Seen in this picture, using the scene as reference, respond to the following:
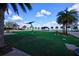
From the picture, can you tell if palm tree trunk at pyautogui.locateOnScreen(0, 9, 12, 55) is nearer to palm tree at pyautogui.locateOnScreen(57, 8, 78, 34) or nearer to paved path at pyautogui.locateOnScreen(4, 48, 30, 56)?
paved path at pyautogui.locateOnScreen(4, 48, 30, 56)

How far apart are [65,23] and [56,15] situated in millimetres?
200

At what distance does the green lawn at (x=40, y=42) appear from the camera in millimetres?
3125

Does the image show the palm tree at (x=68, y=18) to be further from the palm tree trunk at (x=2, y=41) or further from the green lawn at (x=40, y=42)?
the palm tree trunk at (x=2, y=41)

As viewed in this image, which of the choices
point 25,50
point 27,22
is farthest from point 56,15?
point 25,50

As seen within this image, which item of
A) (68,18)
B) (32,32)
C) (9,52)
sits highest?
(68,18)

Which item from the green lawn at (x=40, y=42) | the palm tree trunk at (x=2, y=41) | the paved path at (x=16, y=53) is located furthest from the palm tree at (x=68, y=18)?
the palm tree trunk at (x=2, y=41)

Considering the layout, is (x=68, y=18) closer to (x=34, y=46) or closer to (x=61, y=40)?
(x=61, y=40)

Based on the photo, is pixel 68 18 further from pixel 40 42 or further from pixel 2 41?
pixel 2 41

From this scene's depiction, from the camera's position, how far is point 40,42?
10.4 ft

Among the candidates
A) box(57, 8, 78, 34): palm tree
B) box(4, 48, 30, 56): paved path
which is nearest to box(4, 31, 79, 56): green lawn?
box(4, 48, 30, 56): paved path

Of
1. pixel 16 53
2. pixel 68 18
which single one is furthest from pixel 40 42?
pixel 68 18

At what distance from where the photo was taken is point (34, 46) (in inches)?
125

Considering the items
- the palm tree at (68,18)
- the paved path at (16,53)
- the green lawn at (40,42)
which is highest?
the palm tree at (68,18)

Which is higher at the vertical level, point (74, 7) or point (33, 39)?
point (74, 7)
